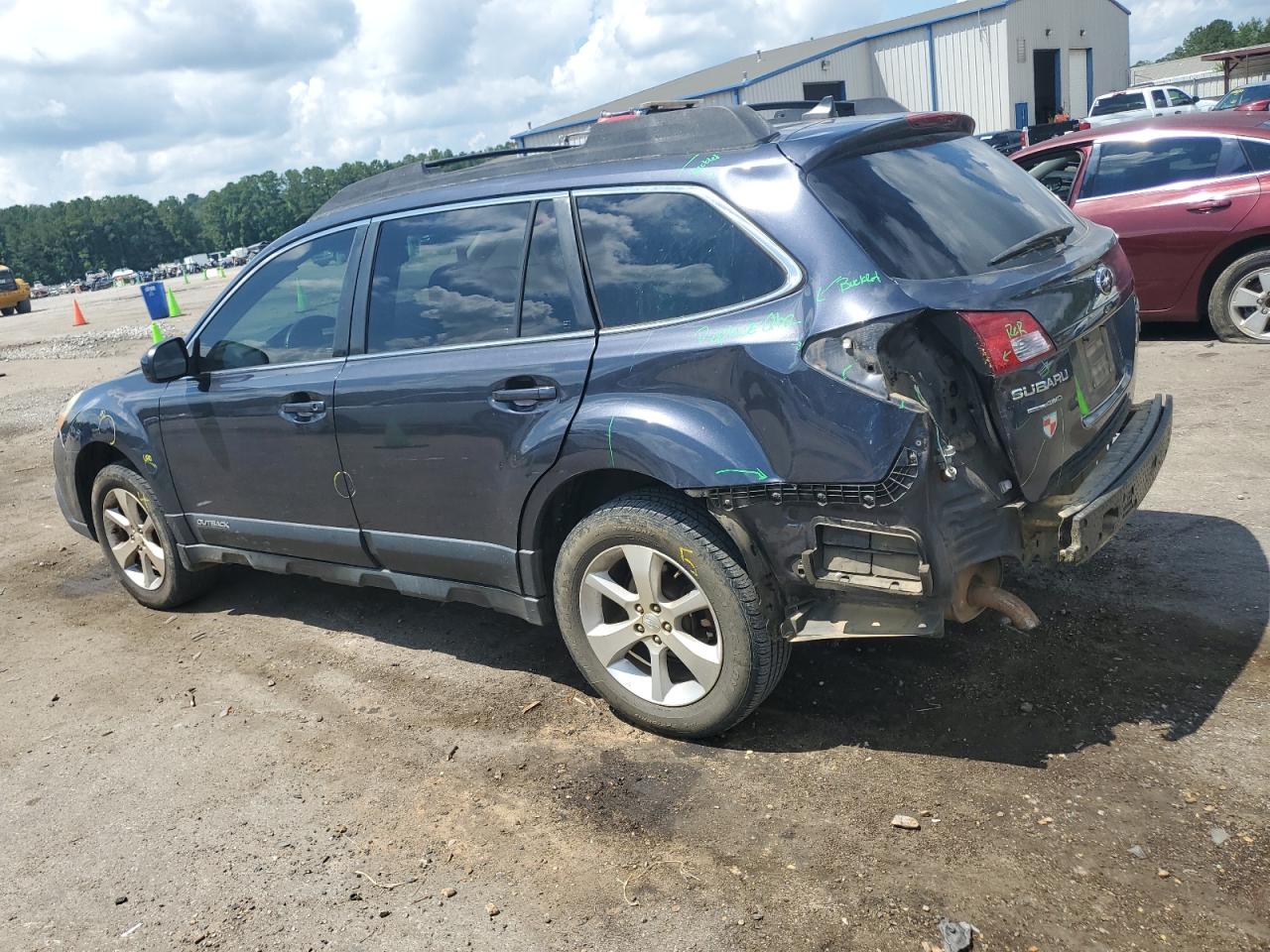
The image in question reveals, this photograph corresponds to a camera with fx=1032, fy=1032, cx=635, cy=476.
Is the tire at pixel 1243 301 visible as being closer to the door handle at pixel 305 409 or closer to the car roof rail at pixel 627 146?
the car roof rail at pixel 627 146

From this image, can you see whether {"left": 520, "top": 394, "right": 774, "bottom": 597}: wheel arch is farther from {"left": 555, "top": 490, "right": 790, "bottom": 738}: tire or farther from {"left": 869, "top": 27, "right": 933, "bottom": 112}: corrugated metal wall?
{"left": 869, "top": 27, "right": 933, "bottom": 112}: corrugated metal wall

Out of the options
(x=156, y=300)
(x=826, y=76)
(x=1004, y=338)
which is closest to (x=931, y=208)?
(x=1004, y=338)

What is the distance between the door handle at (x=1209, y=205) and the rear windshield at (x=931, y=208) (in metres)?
5.22

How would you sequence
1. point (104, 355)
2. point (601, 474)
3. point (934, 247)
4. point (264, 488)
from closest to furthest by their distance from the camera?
point (934, 247)
point (601, 474)
point (264, 488)
point (104, 355)

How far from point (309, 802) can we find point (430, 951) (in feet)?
3.21

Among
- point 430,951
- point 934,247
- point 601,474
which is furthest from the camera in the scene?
point 601,474

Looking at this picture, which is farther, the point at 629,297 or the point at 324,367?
the point at 324,367

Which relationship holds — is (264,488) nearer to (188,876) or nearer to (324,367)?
(324,367)

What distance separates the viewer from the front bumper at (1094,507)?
309 cm

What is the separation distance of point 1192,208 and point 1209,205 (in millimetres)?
124

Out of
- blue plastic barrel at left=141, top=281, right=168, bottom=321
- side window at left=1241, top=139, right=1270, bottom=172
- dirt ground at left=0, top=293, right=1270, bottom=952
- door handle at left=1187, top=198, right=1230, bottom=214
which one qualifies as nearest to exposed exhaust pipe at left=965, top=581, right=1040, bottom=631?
dirt ground at left=0, top=293, right=1270, bottom=952

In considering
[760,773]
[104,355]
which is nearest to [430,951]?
[760,773]

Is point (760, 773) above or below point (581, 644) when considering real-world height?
below

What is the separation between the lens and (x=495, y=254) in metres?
3.85
